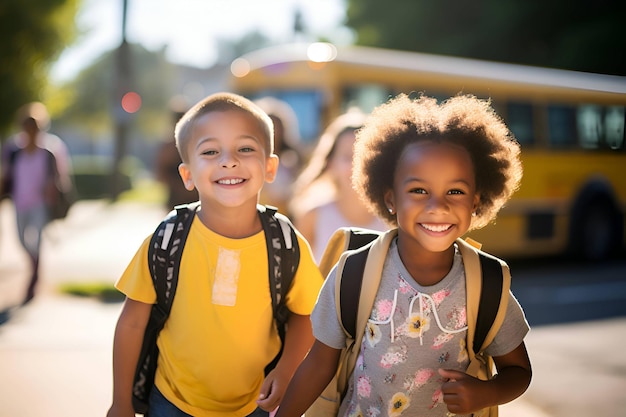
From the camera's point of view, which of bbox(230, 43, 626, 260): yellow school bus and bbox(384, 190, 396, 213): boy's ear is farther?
bbox(230, 43, 626, 260): yellow school bus

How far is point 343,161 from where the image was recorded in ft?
13.3

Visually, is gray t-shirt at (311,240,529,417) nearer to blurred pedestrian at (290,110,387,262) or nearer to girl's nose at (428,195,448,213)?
girl's nose at (428,195,448,213)

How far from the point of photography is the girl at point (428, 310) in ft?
7.10

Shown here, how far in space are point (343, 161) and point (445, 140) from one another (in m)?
1.82

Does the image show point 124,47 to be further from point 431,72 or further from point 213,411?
point 213,411

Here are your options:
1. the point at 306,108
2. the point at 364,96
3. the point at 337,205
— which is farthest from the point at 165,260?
the point at 364,96

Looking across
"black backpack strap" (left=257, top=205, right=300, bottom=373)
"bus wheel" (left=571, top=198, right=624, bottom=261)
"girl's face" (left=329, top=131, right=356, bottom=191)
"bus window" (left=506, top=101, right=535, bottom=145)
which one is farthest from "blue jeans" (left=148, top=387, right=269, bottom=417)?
"bus wheel" (left=571, top=198, right=624, bottom=261)

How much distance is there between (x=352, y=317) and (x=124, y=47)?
17534 millimetres

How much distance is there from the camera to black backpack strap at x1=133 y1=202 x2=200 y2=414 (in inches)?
100


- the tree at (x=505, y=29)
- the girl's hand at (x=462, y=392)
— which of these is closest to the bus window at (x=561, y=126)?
the tree at (x=505, y=29)

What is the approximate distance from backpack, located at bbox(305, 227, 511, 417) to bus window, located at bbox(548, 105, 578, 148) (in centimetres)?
1026

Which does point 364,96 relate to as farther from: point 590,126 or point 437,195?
point 437,195

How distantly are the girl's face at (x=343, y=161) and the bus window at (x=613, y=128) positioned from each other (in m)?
9.56

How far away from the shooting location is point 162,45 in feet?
199
